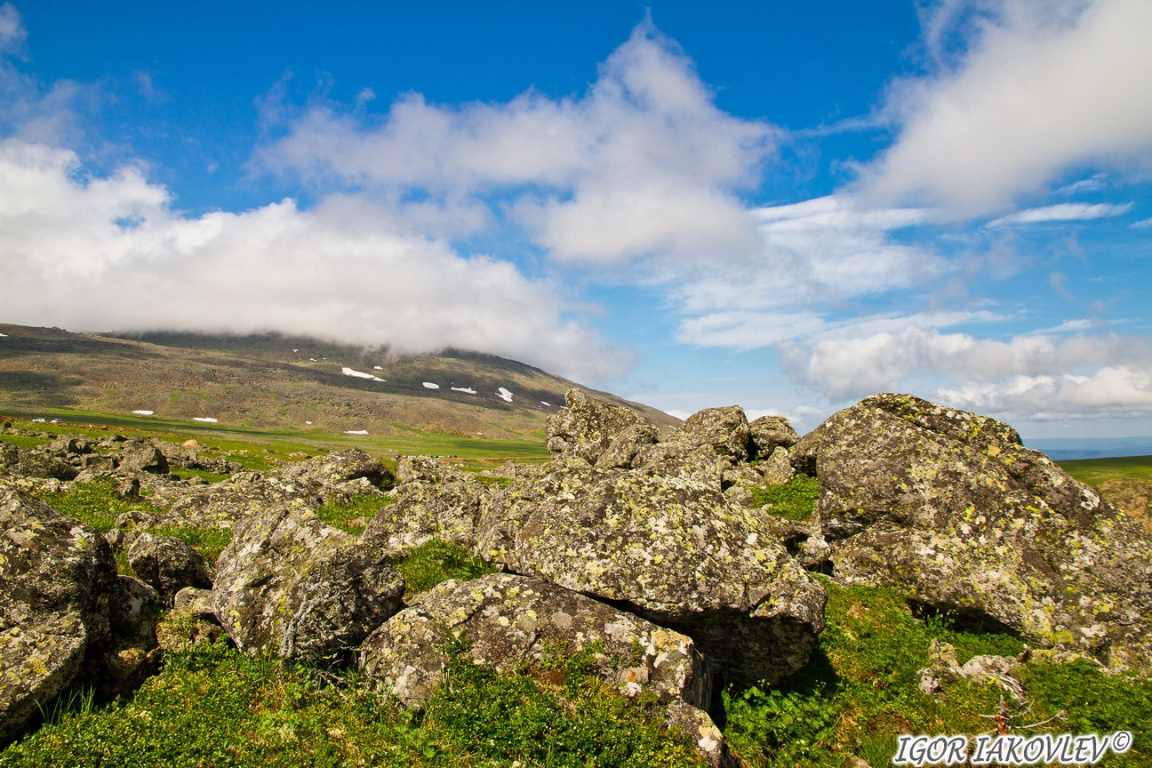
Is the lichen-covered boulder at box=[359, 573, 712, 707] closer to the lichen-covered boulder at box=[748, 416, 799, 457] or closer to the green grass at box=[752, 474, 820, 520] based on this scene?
the green grass at box=[752, 474, 820, 520]

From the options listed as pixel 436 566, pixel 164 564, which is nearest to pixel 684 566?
pixel 436 566

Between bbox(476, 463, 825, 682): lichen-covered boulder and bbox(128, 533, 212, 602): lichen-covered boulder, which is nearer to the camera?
bbox(476, 463, 825, 682): lichen-covered boulder

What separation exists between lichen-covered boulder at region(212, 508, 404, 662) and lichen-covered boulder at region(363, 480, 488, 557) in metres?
5.74

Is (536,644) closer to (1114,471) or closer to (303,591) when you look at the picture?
(303,591)

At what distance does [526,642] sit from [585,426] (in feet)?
116

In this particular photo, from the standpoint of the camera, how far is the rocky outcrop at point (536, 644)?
35.5ft

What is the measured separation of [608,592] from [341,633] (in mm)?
5515

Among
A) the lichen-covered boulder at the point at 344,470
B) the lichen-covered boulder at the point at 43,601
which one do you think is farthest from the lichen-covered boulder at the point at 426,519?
the lichen-covered boulder at the point at 344,470

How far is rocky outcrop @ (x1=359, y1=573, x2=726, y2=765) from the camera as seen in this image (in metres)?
10.8

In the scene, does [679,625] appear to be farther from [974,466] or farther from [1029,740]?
[974,466]

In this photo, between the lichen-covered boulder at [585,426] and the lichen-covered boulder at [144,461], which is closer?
the lichen-covered boulder at [585,426]

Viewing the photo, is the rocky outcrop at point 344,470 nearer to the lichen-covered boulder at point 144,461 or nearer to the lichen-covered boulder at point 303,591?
the lichen-covered boulder at point 144,461

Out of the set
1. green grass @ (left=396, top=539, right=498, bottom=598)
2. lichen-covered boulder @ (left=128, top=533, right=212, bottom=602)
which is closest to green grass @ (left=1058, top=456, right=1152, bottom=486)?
green grass @ (left=396, top=539, right=498, bottom=598)

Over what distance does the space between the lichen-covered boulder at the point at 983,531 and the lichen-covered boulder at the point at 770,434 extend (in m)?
16.1
